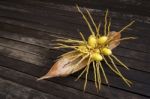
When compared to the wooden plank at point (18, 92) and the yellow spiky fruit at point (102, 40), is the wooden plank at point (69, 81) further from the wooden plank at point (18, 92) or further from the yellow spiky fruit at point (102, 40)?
the yellow spiky fruit at point (102, 40)

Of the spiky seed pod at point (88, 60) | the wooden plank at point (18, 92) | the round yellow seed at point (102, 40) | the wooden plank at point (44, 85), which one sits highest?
the round yellow seed at point (102, 40)

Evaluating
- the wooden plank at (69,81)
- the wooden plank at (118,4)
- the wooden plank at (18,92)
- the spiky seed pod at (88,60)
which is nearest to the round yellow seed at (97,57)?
the spiky seed pod at (88,60)

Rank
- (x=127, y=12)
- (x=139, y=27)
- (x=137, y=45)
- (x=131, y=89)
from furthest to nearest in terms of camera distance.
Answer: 1. (x=127, y=12)
2. (x=139, y=27)
3. (x=137, y=45)
4. (x=131, y=89)

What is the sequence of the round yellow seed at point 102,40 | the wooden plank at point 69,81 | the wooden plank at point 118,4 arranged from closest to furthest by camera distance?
1. the wooden plank at point 69,81
2. the round yellow seed at point 102,40
3. the wooden plank at point 118,4

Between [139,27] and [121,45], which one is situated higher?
[139,27]

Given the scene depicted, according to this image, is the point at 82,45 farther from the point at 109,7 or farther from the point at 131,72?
the point at 109,7

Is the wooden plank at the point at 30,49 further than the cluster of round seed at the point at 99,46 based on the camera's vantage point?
Yes

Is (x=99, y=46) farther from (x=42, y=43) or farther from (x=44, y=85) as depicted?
(x=42, y=43)

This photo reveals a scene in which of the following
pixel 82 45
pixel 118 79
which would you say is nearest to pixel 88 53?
pixel 82 45
